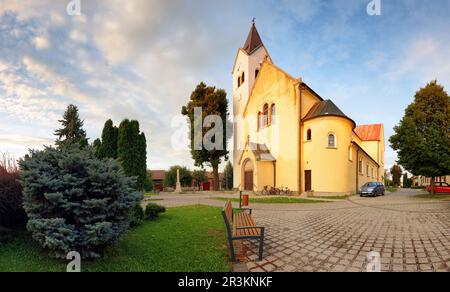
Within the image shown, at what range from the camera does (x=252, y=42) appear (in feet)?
107

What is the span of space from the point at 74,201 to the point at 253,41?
32.9 m

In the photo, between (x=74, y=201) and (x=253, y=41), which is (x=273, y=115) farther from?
(x=74, y=201)

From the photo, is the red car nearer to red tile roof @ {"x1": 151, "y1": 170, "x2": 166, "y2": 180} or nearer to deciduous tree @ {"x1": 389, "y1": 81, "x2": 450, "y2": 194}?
deciduous tree @ {"x1": 389, "y1": 81, "x2": 450, "y2": 194}

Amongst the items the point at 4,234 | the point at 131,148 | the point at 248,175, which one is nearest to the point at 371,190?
the point at 248,175

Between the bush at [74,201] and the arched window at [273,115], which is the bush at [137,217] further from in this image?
the arched window at [273,115]

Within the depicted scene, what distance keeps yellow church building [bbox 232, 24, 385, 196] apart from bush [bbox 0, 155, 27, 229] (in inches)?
789

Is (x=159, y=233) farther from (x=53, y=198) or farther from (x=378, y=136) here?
(x=378, y=136)

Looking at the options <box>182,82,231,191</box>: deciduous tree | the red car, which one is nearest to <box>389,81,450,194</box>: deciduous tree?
the red car

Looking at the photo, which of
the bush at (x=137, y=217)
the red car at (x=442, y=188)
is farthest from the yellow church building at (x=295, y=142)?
the bush at (x=137, y=217)

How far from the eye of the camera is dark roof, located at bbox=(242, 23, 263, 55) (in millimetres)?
32019

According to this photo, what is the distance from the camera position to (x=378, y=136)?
43.9 m

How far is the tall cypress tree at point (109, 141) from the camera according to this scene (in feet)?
37.3
